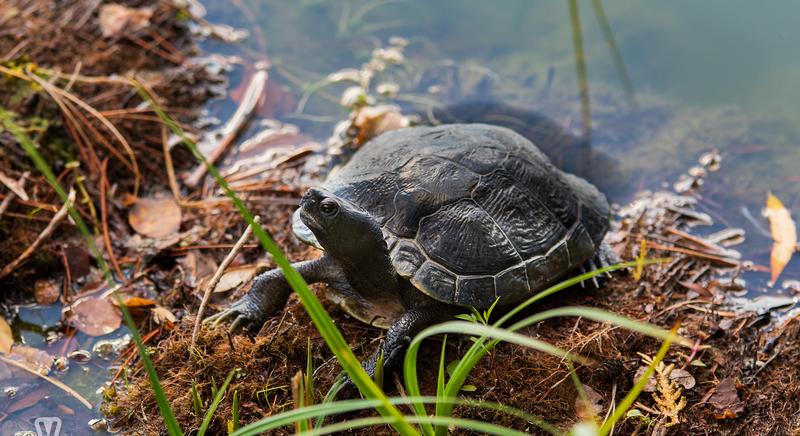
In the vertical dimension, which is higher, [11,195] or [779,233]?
[11,195]

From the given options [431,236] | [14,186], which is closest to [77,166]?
[14,186]

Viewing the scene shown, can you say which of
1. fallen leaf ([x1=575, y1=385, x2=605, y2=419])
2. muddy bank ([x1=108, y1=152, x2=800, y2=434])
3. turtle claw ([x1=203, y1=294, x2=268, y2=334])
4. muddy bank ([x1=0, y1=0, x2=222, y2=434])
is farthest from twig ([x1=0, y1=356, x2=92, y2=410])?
fallen leaf ([x1=575, y1=385, x2=605, y2=419])

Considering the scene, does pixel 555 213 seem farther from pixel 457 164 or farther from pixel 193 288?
pixel 193 288

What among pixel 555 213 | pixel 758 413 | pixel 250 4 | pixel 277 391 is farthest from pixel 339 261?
pixel 250 4

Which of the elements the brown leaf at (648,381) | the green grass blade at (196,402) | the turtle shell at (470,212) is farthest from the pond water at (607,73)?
the green grass blade at (196,402)

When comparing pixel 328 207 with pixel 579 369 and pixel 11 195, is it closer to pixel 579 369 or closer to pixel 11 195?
pixel 579 369

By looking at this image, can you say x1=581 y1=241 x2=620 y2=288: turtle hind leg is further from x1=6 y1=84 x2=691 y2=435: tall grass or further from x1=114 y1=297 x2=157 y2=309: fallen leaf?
x1=114 y1=297 x2=157 y2=309: fallen leaf
